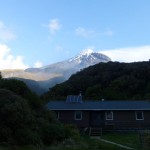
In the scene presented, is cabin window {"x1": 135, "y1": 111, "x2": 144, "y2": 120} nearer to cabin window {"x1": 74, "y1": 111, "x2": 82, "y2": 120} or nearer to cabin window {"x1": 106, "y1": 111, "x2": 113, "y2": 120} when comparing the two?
cabin window {"x1": 106, "y1": 111, "x2": 113, "y2": 120}

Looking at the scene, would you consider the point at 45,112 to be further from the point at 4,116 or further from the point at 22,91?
the point at 4,116

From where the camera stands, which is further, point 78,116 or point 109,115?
point 78,116

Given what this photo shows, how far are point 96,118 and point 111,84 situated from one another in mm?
37590

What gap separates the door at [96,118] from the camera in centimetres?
4515

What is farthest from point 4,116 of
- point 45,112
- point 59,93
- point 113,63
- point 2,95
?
point 113,63

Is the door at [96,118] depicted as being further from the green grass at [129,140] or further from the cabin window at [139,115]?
the green grass at [129,140]

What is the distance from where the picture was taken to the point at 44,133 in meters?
24.2

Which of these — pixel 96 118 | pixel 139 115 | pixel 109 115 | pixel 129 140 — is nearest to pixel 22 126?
pixel 129 140

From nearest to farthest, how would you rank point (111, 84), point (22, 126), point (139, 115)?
1. point (22, 126)
2. point (139, 115)
3. point (111, 84)

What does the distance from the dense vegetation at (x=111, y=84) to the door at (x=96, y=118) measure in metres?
24.7

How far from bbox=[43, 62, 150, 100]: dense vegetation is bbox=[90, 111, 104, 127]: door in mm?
24710

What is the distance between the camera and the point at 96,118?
45.6 m

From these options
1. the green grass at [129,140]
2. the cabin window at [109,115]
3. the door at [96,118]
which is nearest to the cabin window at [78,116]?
the door at [96,118]

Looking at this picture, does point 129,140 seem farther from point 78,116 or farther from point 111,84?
point 111,84
